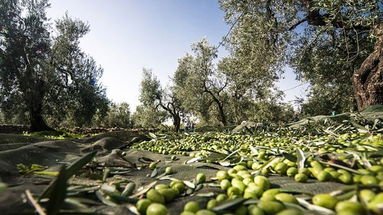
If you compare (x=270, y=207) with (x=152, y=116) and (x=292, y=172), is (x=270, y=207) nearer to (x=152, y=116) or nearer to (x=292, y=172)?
(x=292, y=172)

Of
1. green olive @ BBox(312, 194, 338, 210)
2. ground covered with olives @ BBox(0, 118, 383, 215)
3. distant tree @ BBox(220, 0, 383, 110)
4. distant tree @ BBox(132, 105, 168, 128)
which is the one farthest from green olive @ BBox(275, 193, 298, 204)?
distant tree @ BBox(132, 105, 168, 128)

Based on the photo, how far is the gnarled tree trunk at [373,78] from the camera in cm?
795

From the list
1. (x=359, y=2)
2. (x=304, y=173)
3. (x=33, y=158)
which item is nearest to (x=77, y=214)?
(x=304, y=173)

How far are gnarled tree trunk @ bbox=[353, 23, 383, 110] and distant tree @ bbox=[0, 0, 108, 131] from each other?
62.3 ft

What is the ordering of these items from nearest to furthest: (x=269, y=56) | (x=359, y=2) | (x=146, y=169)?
(x=146, y=169) < (x=359, y=2) < (x=269, y=56)

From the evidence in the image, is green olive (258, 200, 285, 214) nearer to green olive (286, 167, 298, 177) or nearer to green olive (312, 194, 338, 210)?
green olive (312, 194, 338, 210)

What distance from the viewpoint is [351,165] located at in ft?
5.61

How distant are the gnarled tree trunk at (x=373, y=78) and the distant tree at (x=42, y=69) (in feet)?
62.3

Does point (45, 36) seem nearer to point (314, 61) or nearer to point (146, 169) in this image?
point (314, 61)

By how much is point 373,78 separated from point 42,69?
21.6 meters

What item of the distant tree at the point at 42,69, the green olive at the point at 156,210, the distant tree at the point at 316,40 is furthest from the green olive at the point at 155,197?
the distant tree at the point at 42,69

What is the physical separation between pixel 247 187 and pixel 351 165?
0.71 m

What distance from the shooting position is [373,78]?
811 cm

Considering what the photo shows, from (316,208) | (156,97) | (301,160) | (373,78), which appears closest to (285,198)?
(316,208)
